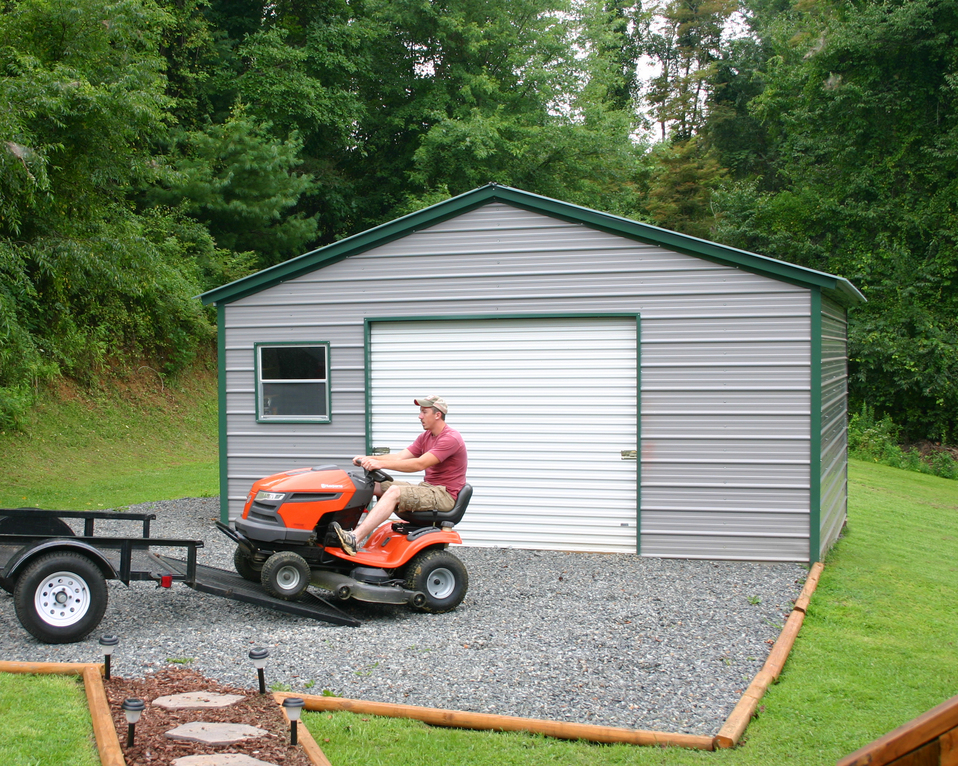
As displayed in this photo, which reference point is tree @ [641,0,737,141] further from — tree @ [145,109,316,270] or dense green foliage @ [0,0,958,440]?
tree @ [145,109,316,270]

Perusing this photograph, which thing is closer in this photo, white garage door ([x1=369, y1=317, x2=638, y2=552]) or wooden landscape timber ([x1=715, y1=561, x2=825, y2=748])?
wooden landscape timber ([x1=715, y1=561, x2=825, y2=748])

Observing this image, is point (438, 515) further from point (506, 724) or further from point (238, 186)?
point (238, 186)

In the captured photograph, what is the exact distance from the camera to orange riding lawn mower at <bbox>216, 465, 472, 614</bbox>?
6.43 m

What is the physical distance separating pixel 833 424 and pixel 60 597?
27.5 ft

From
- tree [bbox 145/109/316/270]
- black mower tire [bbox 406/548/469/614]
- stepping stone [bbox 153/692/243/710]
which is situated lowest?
stepping stone [bbox 153/692/243/710]

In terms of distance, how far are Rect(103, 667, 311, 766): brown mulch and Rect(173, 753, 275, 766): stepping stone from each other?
5 cm

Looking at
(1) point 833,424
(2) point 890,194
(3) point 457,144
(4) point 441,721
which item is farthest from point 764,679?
(2) point 890,194

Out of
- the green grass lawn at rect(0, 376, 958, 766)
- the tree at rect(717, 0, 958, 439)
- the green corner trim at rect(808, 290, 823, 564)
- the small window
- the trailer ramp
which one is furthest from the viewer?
the tree at rect(717, 0, 958, 439)

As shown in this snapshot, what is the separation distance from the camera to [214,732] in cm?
414

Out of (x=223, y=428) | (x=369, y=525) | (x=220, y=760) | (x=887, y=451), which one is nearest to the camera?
(x=220, y=760)

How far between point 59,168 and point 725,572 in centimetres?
1062

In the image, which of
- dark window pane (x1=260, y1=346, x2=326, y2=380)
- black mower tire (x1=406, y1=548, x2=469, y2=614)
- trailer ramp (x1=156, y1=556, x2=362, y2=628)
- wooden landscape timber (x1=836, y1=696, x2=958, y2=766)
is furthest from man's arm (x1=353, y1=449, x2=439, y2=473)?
wooden landscape timber (x1=836, y1=696, x2=958, y2=766)

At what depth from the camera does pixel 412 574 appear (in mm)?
6645

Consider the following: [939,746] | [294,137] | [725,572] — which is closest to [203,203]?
[294,137]
